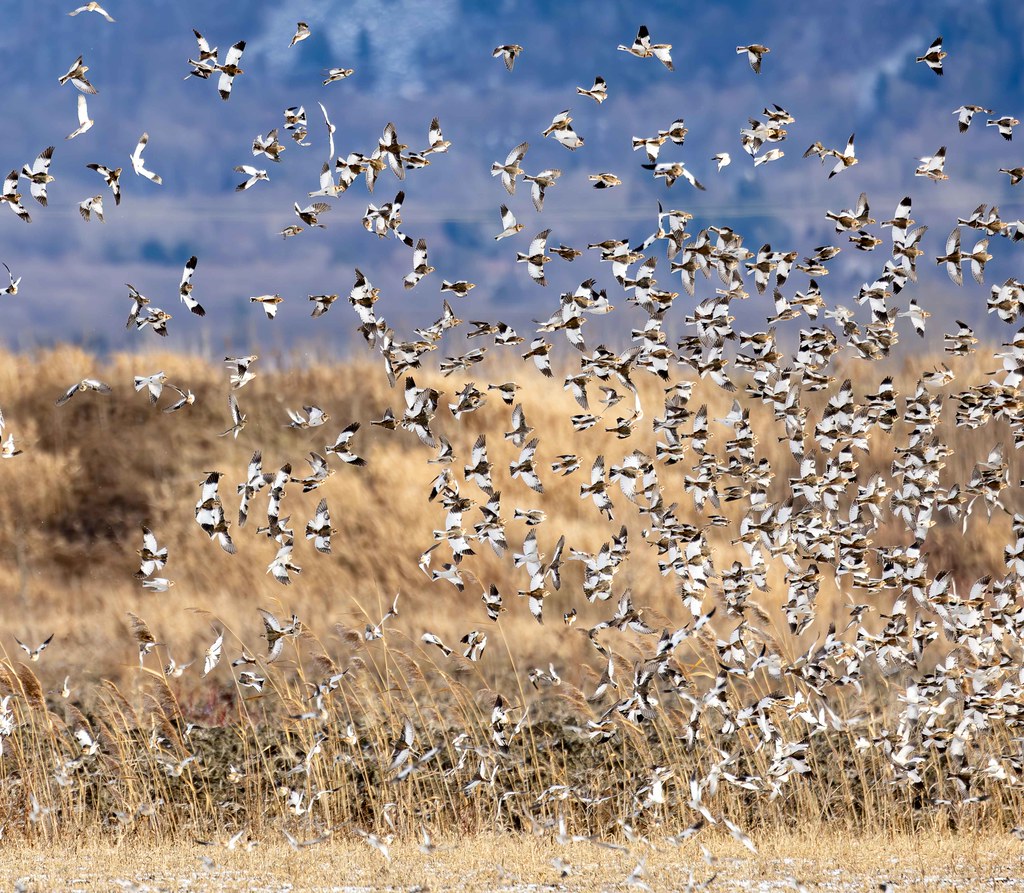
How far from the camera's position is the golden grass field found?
940cm

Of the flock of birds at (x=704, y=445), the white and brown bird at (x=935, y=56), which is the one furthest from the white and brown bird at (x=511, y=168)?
the white and brown bird at (x=935, y=56)

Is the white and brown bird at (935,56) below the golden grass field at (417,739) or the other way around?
the other way around

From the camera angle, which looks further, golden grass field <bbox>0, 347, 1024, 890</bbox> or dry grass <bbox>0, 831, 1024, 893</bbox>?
golden grass field <bbox>0, 347, 1024, 890</bbox>

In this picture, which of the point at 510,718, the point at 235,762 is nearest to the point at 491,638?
the point at 510,718

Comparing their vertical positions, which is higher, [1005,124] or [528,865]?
[1005,124]

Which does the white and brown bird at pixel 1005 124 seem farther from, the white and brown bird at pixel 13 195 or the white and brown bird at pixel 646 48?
the white and brown bird at pixel 13 195

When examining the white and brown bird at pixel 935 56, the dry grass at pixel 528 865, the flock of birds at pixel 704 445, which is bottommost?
the dry grass at pixel 528 865

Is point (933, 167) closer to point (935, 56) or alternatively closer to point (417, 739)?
point (935, 56)

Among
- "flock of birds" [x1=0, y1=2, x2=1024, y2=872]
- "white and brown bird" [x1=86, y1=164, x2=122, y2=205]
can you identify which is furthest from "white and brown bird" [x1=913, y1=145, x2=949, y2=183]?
"white and brown bird" [x1=86, y1=164, x2=122, y2=205]

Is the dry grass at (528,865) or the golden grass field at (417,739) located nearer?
the dry grass at (528,865)

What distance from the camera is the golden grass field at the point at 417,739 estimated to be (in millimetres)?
9398

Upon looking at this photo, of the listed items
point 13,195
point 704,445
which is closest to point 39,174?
point 13,195

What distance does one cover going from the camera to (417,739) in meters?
11.0

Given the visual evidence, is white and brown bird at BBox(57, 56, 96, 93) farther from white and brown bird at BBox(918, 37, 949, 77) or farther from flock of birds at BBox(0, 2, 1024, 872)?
white and brown bird at BBox(918, 37, 949, 77)
